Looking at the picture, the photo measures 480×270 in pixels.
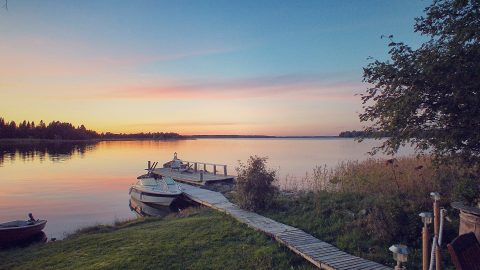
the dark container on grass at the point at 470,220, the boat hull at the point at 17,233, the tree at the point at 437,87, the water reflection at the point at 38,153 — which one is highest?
the tree at the point at 437,87

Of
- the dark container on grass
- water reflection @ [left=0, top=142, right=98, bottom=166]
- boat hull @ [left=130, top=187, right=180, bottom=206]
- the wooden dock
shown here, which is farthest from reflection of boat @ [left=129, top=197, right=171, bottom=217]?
water reflection @ [left=0, top=142, right=98, bottom=166]

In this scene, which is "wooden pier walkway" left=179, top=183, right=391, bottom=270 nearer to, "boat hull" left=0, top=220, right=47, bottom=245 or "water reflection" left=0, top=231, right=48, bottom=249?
"water reflection" left=0, top=231, right=48, bottom=249

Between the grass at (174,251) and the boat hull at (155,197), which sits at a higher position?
the grass at (174,251)

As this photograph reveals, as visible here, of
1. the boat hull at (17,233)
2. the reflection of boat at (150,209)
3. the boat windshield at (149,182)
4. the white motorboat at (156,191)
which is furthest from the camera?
the boat windshield at (149,182)

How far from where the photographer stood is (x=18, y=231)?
15641mm

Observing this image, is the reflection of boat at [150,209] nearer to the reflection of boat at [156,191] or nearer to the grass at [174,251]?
the reflection of boat at [156,191]

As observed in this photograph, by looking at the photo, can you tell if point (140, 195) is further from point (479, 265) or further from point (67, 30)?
point (479, 265)

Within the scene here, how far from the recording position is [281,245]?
31.2 feet

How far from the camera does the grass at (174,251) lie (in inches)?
338

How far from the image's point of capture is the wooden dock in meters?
25.7

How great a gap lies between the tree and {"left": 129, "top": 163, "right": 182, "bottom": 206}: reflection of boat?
48.2 ft

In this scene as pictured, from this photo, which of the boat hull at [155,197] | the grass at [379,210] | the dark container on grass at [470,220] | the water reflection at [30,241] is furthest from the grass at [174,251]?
the boat hull at [155,197]

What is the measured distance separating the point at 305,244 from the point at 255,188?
4.90 m

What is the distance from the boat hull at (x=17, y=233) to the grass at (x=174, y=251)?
2502 mm
